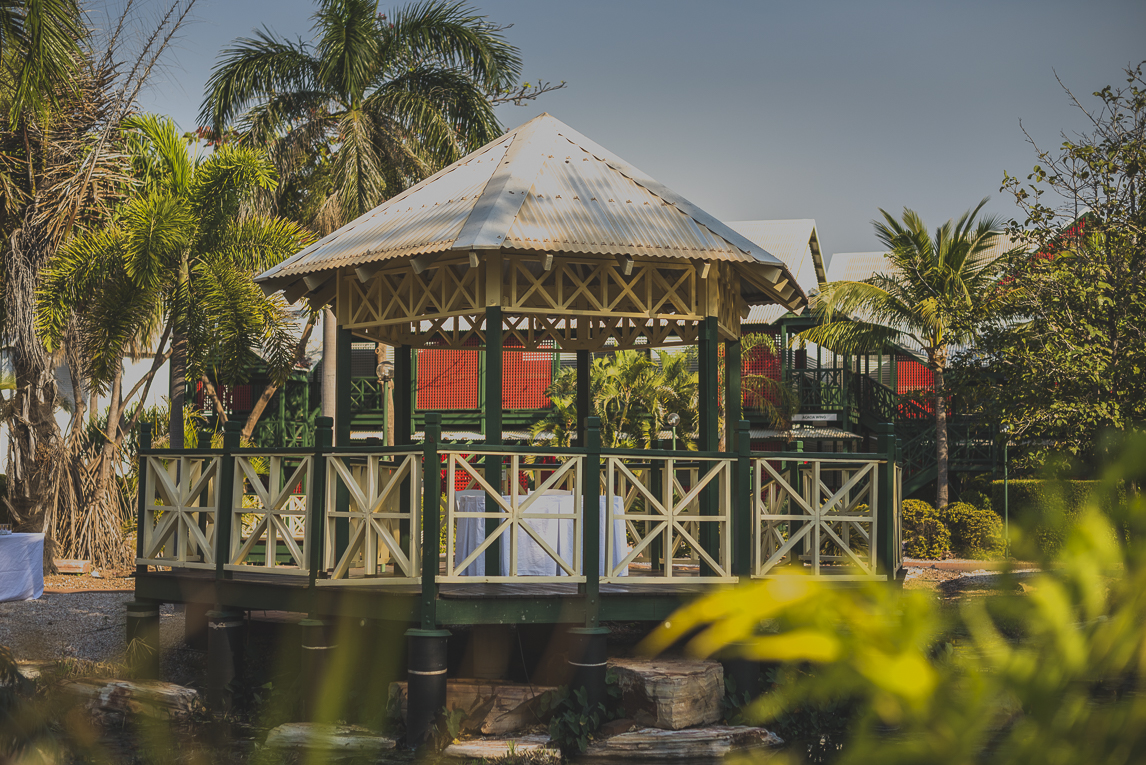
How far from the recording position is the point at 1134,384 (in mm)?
14242

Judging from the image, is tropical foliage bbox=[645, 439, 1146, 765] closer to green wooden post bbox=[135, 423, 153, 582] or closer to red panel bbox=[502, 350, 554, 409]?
green wooden post bbox=[135, 423, 153, 582]

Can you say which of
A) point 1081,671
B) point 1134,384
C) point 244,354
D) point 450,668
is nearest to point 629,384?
point 244,354

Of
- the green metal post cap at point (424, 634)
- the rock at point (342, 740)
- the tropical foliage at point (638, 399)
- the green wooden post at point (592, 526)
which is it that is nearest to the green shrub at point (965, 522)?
the tropical foliage at point (638, 399)

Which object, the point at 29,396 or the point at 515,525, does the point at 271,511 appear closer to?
the point at 515,525

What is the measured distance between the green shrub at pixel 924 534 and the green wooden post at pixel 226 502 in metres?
16.3

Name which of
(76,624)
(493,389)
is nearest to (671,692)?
(493,389)

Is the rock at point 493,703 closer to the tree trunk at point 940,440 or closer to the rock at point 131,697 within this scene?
the rock at point 131,697

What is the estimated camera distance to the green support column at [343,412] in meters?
9.59

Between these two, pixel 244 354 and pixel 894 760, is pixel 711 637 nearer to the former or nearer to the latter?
pixel 894 760

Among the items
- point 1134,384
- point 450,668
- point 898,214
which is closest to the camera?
point 450,668

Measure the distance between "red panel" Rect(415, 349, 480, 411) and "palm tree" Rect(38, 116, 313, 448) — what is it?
12309 millimetres

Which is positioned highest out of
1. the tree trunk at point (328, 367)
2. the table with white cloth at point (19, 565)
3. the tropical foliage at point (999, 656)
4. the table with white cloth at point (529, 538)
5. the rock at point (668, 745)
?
the tree trunk at point (328, 367)

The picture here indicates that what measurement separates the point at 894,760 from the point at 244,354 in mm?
16389

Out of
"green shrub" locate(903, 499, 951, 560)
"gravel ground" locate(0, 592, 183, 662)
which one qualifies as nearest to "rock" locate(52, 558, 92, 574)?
"gravel ground" locate(0, 592, 183, 662)
